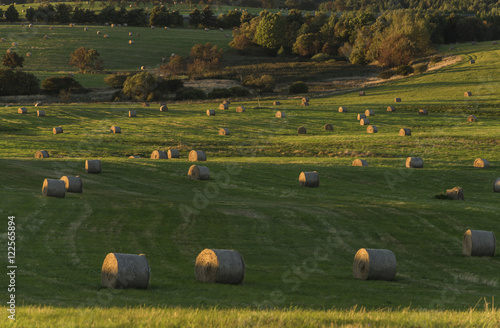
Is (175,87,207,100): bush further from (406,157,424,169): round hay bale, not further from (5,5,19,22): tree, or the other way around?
(5,5,19,22): tree

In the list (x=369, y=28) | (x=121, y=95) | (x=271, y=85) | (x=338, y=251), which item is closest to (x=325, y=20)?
(x=369, y=28)

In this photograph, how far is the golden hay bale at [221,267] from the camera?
2189 centimetres

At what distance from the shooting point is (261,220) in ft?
111

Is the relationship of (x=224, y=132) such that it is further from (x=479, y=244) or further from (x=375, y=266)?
(x=375, y=266)

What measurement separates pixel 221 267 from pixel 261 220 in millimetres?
12151

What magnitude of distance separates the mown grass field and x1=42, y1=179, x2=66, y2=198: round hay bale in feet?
1.39

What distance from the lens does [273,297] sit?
2073 centimetres

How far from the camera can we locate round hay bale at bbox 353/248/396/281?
944 inches

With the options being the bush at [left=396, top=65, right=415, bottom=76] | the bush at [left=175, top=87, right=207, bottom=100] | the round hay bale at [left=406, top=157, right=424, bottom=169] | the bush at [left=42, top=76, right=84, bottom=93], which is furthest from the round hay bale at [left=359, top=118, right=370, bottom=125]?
the bush at [left=42, top=76, right=84, bottom=93]

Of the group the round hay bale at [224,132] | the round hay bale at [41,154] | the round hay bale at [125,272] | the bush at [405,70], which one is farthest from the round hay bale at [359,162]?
the bush at [405,70]

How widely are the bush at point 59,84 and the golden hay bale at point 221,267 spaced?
91.8 metres

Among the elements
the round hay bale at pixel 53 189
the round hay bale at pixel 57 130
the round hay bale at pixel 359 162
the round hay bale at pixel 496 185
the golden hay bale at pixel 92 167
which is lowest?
the round hay bale at pixel 496 185

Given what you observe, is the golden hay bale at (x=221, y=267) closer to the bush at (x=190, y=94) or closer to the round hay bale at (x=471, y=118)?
the round hay bale at (x=471, y=118)

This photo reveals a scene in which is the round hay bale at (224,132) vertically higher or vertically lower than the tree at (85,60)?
lower
